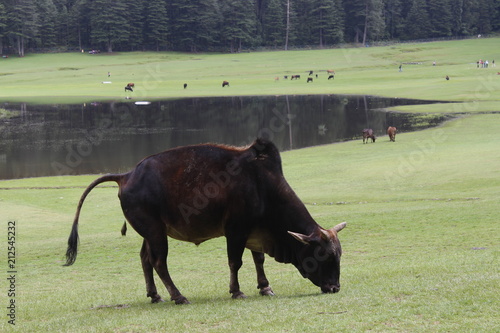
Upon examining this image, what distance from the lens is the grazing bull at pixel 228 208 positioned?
952 centimetres

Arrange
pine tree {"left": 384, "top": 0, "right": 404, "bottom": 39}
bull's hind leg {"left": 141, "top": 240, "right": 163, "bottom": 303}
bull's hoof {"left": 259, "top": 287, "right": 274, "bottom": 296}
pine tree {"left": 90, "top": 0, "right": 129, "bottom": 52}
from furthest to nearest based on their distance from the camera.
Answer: pine tree {"left": 384, "top": 0, "right": 404, "bottom": 39}, pine tree {"left": 90, "top": 0, "right": 129, "bottom": 52}, bull's hind leg {"left": 141, "top": 240, "right": 163, "bottom": 303}, bull's hoof {"left": 259, "top": 287, "right": 274, "bottom": 296}

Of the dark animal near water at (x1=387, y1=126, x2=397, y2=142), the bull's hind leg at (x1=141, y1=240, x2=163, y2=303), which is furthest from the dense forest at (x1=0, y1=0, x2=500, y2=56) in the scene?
the bull's hind leg at (x1=141, y1=240, x2=163, y2=303)

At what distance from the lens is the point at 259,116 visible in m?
59.9

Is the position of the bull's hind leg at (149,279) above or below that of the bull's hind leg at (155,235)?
below

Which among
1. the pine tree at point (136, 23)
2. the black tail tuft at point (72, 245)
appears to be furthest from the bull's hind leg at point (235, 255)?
the pine tree at point (136, 23)

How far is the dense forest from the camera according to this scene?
133500mm

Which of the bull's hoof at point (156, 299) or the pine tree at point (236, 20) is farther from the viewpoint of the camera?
the pine tree at point (236, 20)

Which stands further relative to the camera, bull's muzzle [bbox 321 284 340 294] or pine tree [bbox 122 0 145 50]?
pine tree [bbox 122 0 145 50]

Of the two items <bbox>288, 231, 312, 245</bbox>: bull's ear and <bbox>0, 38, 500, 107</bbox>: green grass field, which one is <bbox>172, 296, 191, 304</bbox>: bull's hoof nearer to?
<bbox>288, 231, 312, 245</bbox>: bull's ear

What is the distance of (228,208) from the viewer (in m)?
9.55

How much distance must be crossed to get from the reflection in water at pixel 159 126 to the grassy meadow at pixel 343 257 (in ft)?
18.0

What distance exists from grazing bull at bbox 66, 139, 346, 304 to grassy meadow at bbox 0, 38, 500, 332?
1.94 ft

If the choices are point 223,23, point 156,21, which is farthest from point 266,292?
point 223,23

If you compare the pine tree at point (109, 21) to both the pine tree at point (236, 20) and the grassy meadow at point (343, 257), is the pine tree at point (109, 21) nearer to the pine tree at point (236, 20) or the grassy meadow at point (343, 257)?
the pine tree at point (236, 20)
